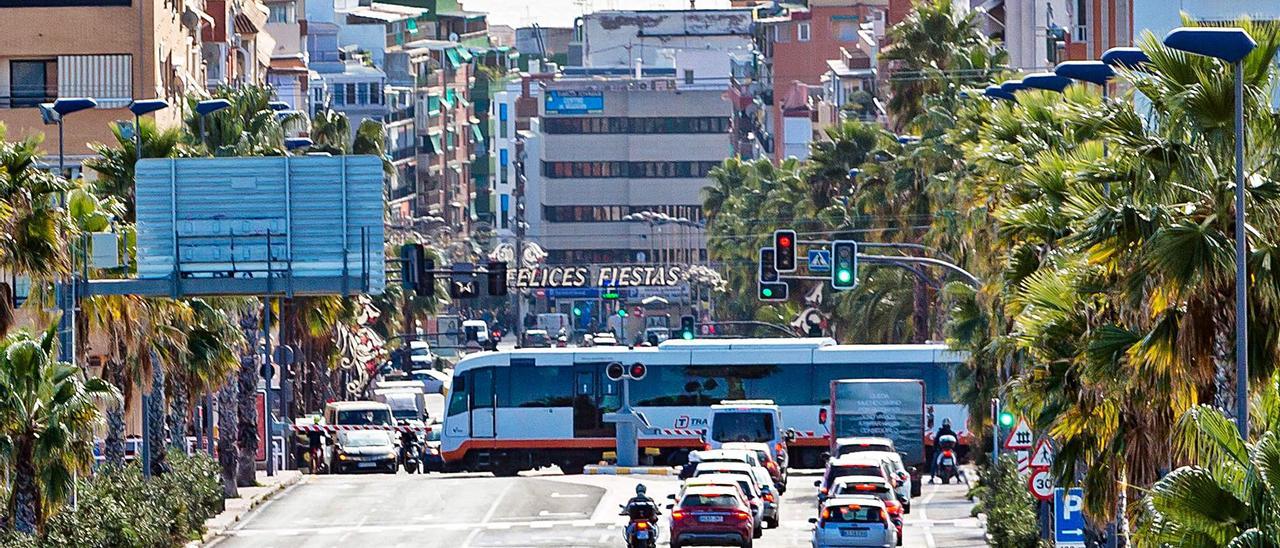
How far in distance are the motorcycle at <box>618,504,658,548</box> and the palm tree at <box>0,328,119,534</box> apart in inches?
342

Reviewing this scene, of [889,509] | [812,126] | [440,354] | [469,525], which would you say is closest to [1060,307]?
[889,509]

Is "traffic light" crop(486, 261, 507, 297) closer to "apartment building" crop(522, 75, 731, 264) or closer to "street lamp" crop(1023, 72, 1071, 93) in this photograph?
"street lamp" crop(1023, 72, 1071, 93)

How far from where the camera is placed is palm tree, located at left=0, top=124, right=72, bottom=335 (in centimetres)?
3900

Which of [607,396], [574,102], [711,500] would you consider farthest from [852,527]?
[574,102]

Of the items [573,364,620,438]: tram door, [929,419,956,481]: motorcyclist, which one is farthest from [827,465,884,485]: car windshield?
[573,364,620,438]: tram door

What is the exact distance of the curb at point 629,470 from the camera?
62500mm

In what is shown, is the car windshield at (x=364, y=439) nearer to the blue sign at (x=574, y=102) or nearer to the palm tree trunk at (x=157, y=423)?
the palm tree trunk at (x=157, y=423)

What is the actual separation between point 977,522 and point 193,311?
16.0 m

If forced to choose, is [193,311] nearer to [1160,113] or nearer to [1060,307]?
[1060,307]

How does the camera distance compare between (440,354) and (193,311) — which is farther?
(440,354)

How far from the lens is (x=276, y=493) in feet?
186

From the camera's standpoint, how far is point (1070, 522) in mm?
28047

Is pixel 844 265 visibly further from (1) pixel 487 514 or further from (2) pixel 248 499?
(2) pixel 248 499

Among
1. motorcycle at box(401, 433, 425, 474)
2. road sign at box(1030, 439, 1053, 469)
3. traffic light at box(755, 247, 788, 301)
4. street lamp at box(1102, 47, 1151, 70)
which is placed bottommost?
motorcycle at box(401, 433, 425, 474)
